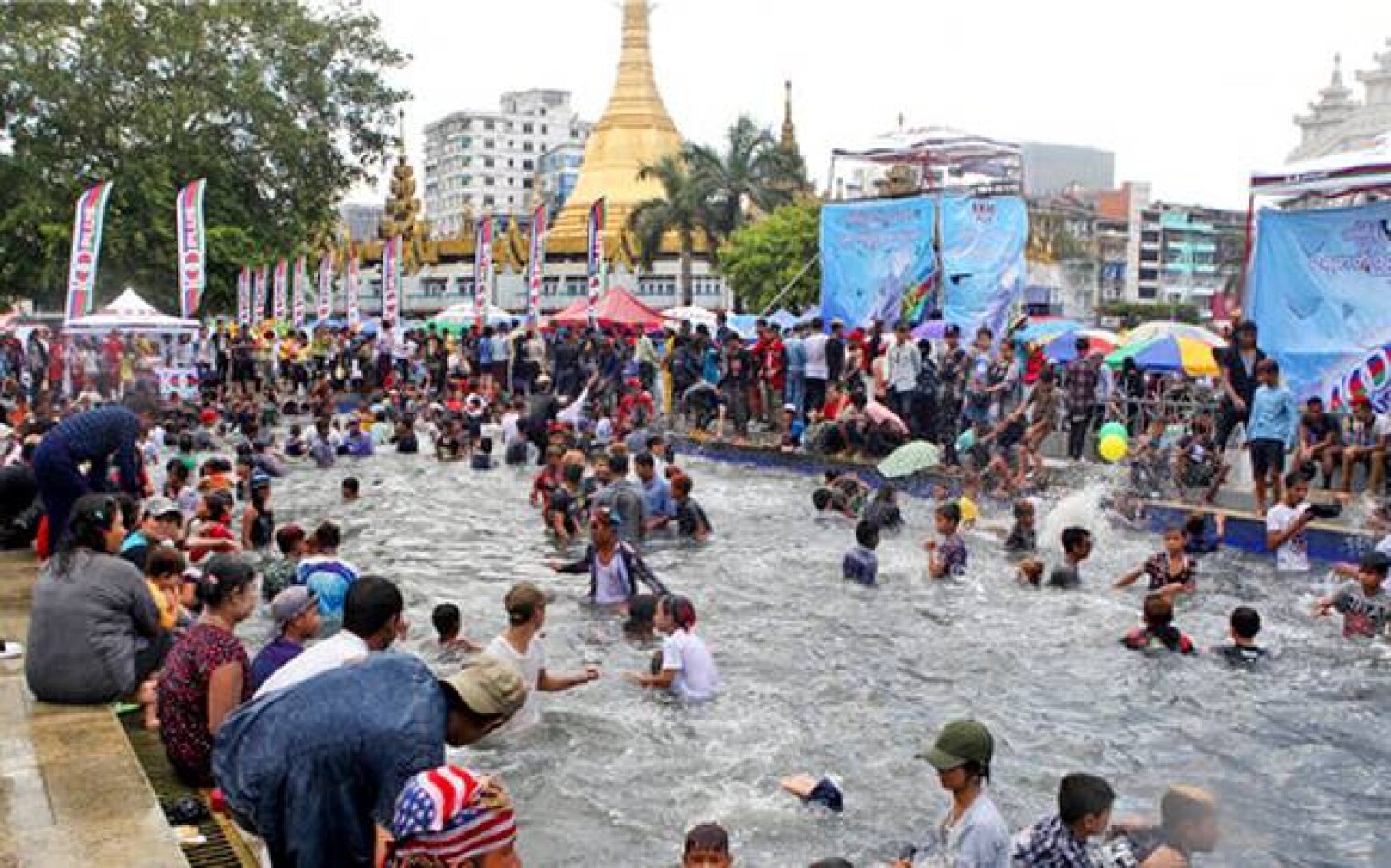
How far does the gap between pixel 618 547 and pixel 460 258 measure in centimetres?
5734

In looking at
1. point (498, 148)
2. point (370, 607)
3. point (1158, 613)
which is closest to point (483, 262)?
point (1158, 613)

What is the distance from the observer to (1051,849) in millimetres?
5047

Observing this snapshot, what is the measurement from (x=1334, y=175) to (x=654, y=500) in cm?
950

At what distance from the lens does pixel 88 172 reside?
32500 mm

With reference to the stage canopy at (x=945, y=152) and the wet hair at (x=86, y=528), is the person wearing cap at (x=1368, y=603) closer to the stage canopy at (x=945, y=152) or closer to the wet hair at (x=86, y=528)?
the wet hair at (x=86, y=528)

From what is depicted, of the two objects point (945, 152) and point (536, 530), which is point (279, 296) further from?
point (536, 530)

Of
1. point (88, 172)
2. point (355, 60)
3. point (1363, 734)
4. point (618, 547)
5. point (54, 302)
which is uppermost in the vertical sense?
point (355, 60)

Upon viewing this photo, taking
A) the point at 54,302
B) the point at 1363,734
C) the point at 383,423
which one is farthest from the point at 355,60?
the point at 1363,734

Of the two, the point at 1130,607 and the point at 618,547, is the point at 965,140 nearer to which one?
the point at 1130,607

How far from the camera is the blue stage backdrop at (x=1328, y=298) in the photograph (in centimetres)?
1608

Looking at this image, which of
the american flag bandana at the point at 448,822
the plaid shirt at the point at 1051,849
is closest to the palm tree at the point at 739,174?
the plaid shirt at the point at 1051,849

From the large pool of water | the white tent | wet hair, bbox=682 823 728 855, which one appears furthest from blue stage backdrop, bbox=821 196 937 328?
wet hair, bbox=682 823 728 855

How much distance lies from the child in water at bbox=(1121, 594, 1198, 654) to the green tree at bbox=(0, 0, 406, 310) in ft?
94.4

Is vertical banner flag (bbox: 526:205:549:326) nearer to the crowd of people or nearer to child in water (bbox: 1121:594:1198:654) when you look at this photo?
the crowd of people
